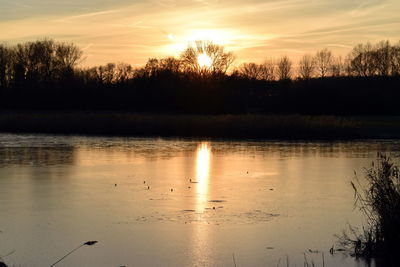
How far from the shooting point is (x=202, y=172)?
36.6ft

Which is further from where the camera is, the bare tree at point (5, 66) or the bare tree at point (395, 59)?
the bare tree at point (395, 59)

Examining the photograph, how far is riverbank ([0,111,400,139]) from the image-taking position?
20312 millimetres

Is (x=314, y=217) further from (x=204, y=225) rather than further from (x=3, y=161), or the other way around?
(x=3, y=161)

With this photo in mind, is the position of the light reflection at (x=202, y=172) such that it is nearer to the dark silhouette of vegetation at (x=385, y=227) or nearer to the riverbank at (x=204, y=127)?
the dark silhouette of vegetation at (x=385, y=227)

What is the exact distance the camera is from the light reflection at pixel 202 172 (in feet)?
26.6

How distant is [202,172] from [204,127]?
10083 millimetres

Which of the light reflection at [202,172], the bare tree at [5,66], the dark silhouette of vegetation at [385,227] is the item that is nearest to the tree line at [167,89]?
the bare tree at [5,66]

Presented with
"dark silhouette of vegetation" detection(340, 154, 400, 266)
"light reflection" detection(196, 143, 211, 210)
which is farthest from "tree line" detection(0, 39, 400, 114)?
"dark silhouette of vegetation" detection(340, 154, 400, 266)

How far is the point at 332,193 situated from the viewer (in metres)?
8.66

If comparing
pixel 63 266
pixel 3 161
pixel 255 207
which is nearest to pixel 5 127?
pixel 3 161

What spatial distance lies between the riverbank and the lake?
5.89m

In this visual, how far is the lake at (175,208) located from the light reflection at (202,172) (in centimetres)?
2

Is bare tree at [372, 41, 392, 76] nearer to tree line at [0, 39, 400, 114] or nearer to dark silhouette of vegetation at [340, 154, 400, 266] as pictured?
tree line at [0, 39, 400, 114]

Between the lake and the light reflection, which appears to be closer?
the lake
